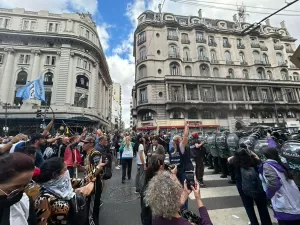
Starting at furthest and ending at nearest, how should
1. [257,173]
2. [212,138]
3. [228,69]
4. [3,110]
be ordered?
[228,69] → [3,110] → [212,138] → [257,173]

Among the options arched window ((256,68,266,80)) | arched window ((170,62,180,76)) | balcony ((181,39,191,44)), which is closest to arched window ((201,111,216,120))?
arched window ((170,62,180,76))

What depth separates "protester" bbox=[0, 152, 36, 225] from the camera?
1210mm

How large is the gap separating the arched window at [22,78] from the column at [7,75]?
1.12 metres

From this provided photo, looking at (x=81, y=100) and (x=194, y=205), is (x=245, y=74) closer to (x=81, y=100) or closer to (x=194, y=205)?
(x=81, y=100)

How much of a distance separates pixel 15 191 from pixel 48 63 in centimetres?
3246

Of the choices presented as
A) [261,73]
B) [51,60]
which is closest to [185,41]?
[261,73]

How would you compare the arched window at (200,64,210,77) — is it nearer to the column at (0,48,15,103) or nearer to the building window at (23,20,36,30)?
the building window at (23,20,36,30)

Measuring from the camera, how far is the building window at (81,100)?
27.5m

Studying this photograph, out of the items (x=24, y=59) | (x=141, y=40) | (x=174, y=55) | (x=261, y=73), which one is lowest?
(x=24, y=59)

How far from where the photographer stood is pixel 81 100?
2841cm

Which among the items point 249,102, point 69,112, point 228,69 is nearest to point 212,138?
point 69,112

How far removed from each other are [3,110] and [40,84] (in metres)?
14.4

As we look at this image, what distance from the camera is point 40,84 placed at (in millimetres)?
15359

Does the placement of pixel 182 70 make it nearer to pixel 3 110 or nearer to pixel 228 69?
pixel 228 69
